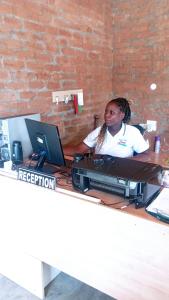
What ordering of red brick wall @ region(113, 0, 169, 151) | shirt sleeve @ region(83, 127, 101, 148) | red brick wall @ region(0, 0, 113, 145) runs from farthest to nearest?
red brick wall @ region(113, 0, 169, 151) → shirt sleeve @ region(83, 127, 101, 148) → red brick wall @ region(0, 0, 113, 145)

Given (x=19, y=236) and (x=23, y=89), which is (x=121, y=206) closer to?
(x=19, y=236)

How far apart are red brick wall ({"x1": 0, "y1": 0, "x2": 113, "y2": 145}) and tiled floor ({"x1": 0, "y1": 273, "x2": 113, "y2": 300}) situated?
1306mm

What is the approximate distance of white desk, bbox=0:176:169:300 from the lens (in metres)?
1.14

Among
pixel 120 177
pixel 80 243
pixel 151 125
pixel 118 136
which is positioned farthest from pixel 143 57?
pixel 80 243

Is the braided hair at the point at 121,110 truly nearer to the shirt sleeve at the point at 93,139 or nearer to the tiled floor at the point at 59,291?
the shirt sleeve at the point at 93,139

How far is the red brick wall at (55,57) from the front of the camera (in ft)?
6.48

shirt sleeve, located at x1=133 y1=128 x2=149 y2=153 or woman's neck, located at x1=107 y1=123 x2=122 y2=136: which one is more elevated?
woman's neck, located at x1=107 y1=123 x2=122 y2=136

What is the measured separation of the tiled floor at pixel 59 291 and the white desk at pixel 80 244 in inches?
2.0

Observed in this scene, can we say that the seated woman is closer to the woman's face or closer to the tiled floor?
the woman's face

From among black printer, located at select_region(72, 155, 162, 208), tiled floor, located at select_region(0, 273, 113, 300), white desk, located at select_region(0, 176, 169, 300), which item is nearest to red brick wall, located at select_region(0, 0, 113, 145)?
white desk, located at select_region(0, 176, 169, 300)

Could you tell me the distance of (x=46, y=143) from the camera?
158 cm

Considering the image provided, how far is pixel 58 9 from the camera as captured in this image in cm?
233

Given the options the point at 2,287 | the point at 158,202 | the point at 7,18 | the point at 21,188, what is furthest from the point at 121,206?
the point at 7,18

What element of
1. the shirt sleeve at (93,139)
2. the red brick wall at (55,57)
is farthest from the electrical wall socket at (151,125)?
the shirt sleeve at (93,139)
